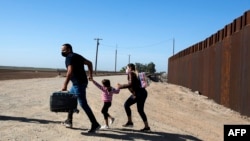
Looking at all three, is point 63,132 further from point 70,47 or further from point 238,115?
point 238,115

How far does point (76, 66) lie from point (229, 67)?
35.5ft

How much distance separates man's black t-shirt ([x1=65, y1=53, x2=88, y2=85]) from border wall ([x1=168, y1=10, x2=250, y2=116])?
7.70 m

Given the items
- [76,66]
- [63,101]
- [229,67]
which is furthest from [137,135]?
[229,67]

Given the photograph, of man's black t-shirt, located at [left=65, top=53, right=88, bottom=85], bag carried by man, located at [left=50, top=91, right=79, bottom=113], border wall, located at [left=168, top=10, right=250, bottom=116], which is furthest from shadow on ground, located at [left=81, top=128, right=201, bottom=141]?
border wall, located at [left=168, top=10, right=250, bottom=116]

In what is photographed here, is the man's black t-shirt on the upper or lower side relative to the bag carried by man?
upper

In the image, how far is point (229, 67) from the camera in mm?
18688

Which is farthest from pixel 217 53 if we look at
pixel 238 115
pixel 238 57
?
pixel 238 115

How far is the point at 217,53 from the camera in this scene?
73.7 ft

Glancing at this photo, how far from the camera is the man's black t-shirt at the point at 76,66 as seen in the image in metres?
9.13

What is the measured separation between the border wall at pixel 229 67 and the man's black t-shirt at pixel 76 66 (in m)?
7.70

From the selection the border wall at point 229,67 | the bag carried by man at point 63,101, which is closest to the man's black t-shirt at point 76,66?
the bag carried by man at point 63,101

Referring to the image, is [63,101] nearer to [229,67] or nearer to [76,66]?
[76,66]

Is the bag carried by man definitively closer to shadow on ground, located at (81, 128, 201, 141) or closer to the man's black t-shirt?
the man's black t-shirt

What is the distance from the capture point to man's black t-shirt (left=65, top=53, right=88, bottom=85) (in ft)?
30.0
